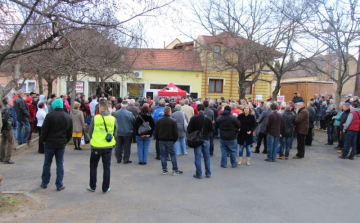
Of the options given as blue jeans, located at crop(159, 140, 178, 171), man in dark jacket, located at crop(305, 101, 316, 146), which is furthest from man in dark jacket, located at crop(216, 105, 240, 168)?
man in dark jacket, located at crop(305, 101, 316, 146)

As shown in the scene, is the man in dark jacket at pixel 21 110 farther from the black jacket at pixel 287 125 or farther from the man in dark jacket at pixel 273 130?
the black jacket at pixel 287 125

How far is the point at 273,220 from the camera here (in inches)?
199

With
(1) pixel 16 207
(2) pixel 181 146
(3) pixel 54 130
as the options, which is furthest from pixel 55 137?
(2) pixel 181 146

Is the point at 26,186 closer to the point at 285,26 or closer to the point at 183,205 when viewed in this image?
the point at 183,205

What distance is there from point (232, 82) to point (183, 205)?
27.8 metres

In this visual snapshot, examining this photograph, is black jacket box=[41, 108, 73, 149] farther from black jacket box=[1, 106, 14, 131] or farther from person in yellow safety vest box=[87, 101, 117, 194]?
black jacket box=[1, 106, 14, 131]

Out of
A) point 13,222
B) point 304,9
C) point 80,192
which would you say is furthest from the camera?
point 304,9

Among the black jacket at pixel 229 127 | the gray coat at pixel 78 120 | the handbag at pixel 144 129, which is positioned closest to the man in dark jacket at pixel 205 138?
the black jacket at pixel 229 127

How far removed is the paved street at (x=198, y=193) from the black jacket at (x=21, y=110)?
159 centimetres

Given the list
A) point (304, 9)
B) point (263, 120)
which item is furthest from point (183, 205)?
point (304, 9)

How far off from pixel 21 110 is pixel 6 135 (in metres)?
2.41

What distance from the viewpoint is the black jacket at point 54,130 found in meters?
6.12

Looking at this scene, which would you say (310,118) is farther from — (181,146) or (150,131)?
(150,131)

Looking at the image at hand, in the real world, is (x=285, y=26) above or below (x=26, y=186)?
above
